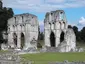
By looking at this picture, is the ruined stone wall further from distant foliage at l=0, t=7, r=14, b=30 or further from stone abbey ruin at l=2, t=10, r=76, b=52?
distant foliage at l=0, t=7, r=14, b=30

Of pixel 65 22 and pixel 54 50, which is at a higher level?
pixel 65 22

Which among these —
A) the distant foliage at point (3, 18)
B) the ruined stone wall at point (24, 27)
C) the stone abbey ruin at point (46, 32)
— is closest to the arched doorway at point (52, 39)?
the stone abbey ruin at point (46, 32)

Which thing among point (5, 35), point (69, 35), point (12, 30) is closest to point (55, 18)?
point (69, 35)

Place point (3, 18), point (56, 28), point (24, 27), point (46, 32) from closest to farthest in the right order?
point (56, 28)
point (46, 32)
point (24, 27)
point (3, 18)

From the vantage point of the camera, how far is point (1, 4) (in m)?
77.1

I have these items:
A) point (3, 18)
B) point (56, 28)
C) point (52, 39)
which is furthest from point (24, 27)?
point (3, 18)

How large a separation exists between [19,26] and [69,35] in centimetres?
1485

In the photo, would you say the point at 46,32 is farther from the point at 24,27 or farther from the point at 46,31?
the point at 24,27

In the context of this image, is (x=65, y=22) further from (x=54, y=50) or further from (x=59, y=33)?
(x=54, y=50)

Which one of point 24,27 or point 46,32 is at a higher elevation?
point 24,27

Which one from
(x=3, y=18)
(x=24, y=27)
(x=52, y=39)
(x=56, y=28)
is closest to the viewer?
(x=56, y=28)

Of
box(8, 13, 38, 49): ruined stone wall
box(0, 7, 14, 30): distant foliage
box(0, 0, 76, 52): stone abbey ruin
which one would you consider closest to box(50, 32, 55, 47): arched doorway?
box(0, 0, 76, 52): stone abbey ruin

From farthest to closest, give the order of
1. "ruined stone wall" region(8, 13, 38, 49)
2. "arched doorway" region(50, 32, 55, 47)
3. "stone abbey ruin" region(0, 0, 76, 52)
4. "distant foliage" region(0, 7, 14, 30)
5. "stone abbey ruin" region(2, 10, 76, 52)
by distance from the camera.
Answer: "distant foliage" region(0, 7, 14, 30) < "ruined stone wall" region(8, 13, 38, 49) < "arched doorway" region(50, 32, 55, 47) < "stone abbey ruin" region(2, 10, 76, 52) < "stone abbey ruin" region(0, 0, 76, 52)

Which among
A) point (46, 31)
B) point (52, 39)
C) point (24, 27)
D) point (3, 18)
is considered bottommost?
point (52, 39)
